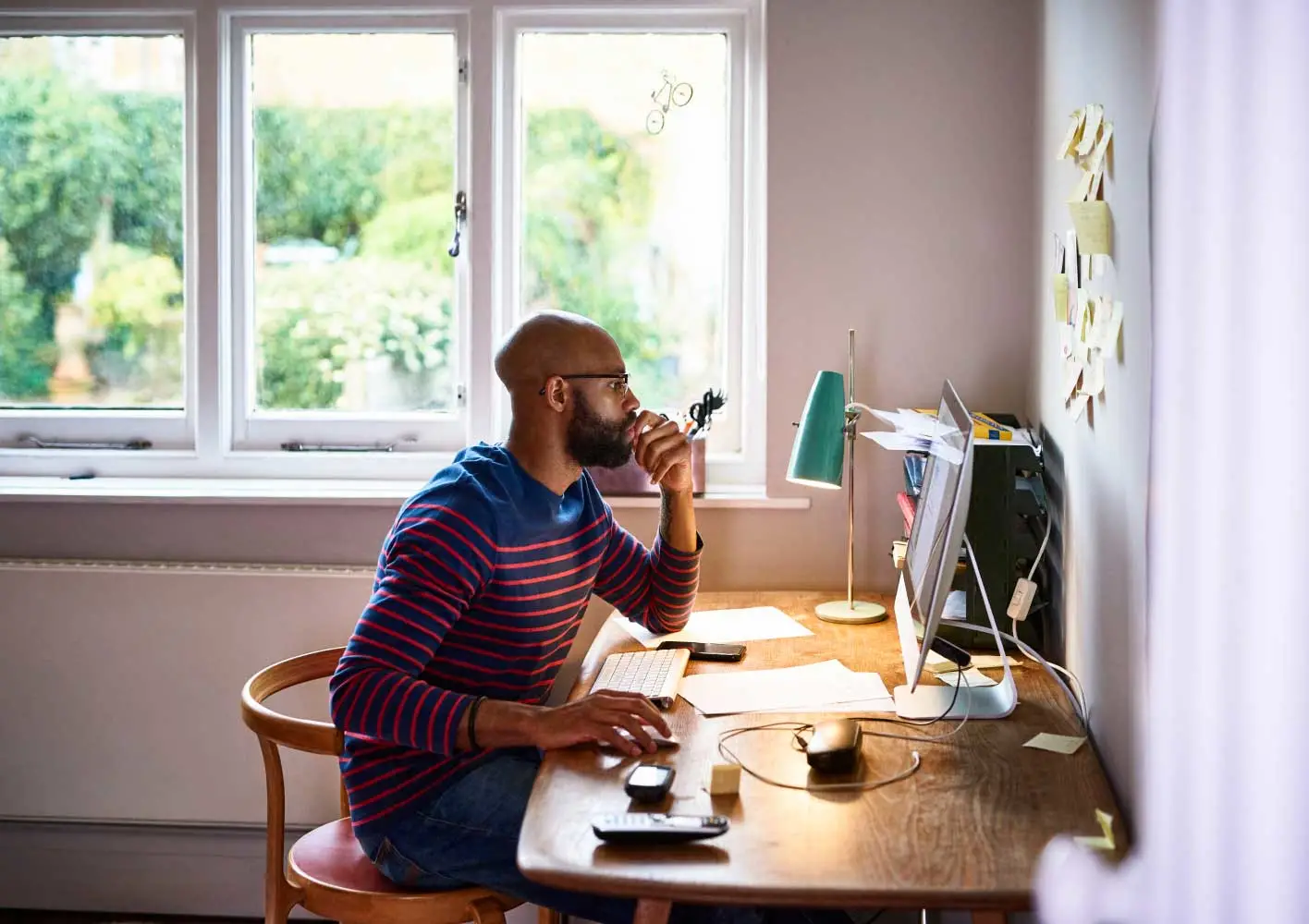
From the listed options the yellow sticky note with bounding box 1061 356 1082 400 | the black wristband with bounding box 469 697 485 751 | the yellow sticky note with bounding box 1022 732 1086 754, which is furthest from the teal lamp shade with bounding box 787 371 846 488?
the black wristband with bounding box 469 697 485 751

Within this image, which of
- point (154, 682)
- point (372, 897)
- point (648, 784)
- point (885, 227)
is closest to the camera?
point (648, 784)

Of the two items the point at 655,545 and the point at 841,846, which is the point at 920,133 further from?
the point at 841,846

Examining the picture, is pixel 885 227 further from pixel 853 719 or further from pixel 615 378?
pixel 853 719

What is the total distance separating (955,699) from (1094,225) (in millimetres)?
667

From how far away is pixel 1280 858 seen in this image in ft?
2.78

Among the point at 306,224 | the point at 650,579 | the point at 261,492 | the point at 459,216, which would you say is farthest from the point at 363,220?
the point at 650,579

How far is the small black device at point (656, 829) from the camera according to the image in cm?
125

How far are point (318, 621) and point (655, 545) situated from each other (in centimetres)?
89

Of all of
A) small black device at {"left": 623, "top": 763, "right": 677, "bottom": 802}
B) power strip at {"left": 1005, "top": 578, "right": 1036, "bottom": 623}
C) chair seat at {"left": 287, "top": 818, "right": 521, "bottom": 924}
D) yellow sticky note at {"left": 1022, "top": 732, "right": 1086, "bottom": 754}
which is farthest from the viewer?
power strip at {"left": 1005, "top": 578, "right": 1036, "bottom": 623}

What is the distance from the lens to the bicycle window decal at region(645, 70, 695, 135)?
2.89 metres

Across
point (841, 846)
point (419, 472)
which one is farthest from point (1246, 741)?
point (419, 472)

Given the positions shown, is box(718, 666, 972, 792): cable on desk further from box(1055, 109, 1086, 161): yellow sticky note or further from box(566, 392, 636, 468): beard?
box(1055, 109, 1086, 161): yellow sticky note

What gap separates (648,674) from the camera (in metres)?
1.89

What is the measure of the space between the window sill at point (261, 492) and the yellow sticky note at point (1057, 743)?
43.1 inches
